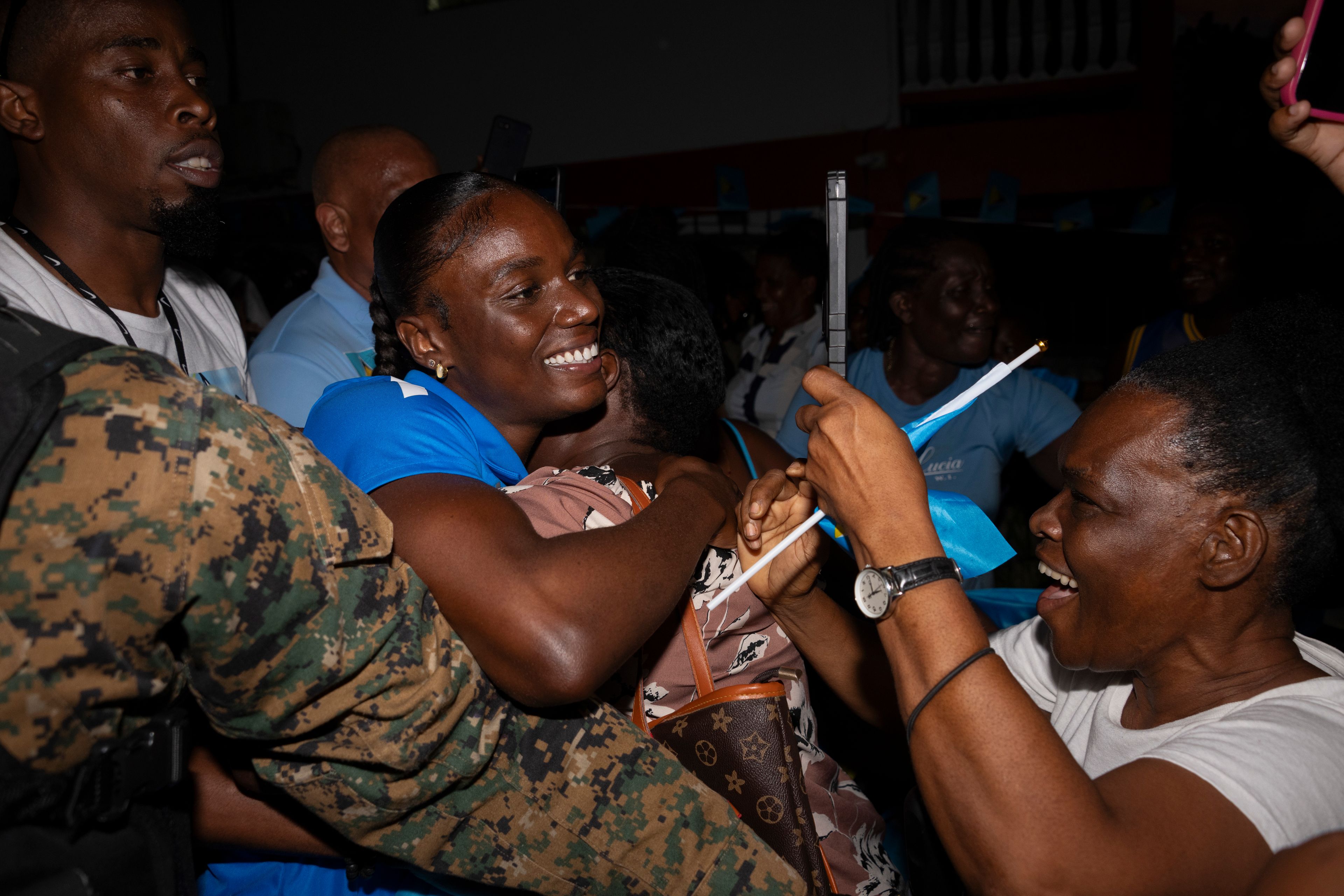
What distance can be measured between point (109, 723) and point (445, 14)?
1234cm

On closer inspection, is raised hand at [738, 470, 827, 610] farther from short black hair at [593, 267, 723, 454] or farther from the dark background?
the dark background

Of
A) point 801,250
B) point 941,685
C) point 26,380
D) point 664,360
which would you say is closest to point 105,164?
point 664,360

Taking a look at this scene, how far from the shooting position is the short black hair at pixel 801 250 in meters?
5.84

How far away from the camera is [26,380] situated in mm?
743

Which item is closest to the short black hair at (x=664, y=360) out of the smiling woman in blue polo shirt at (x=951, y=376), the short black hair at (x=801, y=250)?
the smiling woman in blue polo shirt at (x=951, y=376)

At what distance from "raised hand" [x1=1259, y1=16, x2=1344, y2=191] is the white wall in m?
8.37

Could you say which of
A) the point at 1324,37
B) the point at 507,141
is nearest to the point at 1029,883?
the point at 1324,37

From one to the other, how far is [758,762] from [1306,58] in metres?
1.68

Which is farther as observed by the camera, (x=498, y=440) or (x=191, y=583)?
(x=498, y=440)

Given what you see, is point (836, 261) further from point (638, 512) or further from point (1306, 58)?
point (1306, 58)

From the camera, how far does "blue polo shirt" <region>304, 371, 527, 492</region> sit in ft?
4.42

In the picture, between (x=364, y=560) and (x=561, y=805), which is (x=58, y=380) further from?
(x=561, y=805)

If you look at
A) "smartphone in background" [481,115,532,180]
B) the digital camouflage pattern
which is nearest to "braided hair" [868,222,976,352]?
"smartphone in background" [481,115,532,180]

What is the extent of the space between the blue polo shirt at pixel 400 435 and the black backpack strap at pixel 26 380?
1.66 feet
